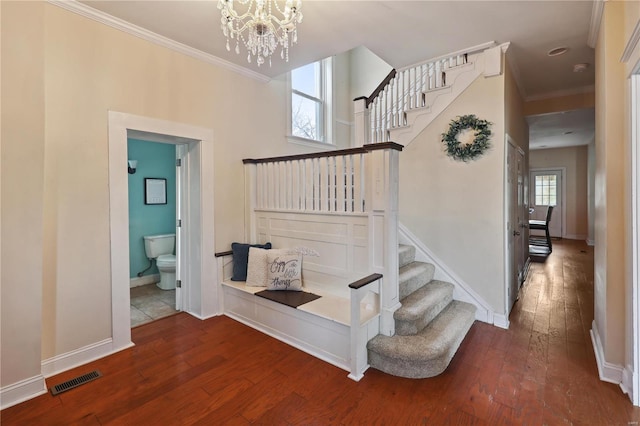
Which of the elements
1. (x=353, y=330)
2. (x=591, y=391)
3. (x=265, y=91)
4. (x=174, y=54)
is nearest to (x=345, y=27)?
(x=265, y=91)

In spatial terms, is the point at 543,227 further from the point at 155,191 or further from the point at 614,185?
the point at 155,191

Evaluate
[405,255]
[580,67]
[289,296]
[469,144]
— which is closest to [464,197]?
[469,144]

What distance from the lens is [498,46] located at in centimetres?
300

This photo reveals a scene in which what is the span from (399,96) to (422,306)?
2638 mm

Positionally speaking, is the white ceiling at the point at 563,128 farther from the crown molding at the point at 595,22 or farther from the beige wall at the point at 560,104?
the crown molding at the point at 595,22

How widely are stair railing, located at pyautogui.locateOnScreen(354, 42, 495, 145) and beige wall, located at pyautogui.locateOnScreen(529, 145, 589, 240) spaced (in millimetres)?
7968

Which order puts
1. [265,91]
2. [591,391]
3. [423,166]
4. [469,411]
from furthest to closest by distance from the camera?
[265,91], [423,166], [591,391], [469,411]

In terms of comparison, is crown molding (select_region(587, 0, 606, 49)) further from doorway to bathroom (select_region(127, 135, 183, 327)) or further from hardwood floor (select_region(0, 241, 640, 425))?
doorway to bathroom (select_region(127, 135, 183, 327))

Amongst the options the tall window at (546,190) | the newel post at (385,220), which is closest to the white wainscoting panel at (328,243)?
the newel post at (385,220)

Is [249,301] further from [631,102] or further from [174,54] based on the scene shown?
[631,102]

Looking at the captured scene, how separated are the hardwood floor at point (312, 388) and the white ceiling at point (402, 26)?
284 centimetres

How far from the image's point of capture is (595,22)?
2.55 m

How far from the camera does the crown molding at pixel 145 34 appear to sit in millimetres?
2312

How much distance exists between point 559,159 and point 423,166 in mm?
8181
